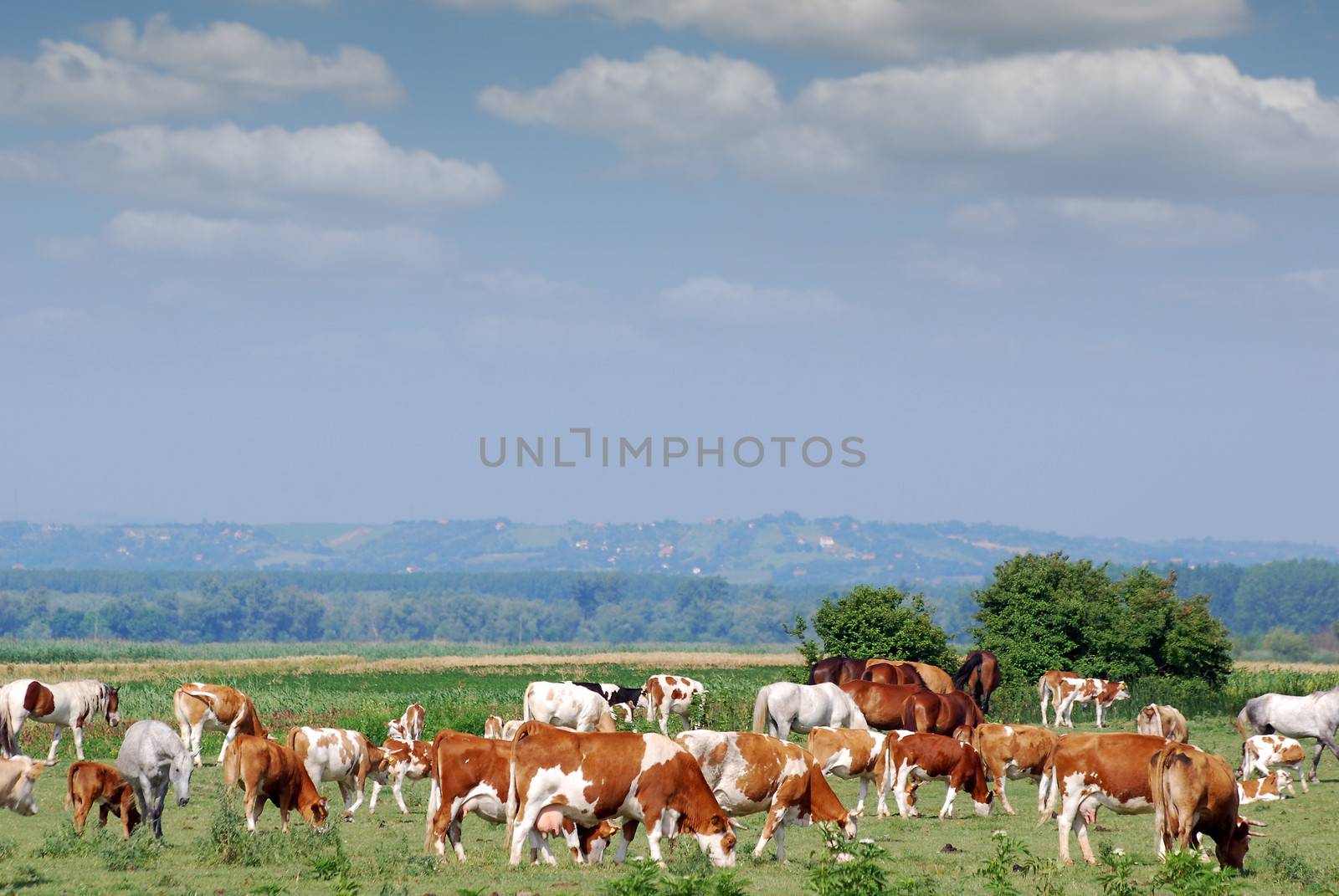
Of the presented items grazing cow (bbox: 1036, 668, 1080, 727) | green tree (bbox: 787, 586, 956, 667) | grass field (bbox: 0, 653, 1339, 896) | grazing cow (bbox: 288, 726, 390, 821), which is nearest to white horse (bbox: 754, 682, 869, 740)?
grass field (bbox: 0, 653, 1339, 896)

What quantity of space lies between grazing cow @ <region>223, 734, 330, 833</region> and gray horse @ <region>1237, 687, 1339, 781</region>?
2277 centimetres

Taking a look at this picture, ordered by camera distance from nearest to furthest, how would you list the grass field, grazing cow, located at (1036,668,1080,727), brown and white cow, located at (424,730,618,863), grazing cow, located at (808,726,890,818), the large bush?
the grass field → brown and white cow, located at (424,730,618,863) → grazing cow, located at (808,726,890,818) → grazing cow, located at (1036,668,1080,727) → the large bush

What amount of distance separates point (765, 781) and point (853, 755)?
22.4ft

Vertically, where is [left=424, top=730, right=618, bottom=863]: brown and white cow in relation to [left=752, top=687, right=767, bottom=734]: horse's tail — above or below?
above

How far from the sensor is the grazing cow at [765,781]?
19516 mm

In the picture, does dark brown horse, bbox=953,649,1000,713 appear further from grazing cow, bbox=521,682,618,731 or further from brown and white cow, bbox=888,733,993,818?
brown and white cow, bbox=888,733,993,818

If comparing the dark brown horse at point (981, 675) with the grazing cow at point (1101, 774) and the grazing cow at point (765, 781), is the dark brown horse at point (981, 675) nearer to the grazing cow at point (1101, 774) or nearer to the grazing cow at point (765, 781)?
the grazing cow at point (1101, 774)

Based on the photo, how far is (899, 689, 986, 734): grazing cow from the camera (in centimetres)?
3334

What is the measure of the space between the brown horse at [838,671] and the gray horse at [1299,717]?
11910 millimetres

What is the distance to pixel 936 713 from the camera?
1320 inches

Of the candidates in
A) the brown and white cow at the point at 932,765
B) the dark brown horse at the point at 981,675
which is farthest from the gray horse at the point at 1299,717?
the dark brown horse at the point at 981,675

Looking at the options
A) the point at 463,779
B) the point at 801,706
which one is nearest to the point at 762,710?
the point at 801,706

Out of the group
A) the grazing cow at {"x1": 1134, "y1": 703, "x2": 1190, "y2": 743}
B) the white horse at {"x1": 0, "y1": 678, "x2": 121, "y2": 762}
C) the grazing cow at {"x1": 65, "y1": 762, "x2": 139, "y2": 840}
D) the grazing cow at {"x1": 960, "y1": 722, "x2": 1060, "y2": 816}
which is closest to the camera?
the grazing cow at {"x1": 65, "y1": 762, "x2": 139, "y2": 840}

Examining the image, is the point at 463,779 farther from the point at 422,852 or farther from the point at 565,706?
the point at 565,706
